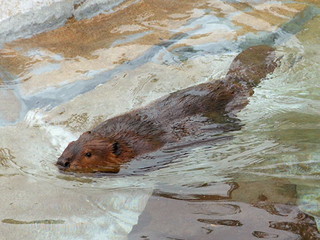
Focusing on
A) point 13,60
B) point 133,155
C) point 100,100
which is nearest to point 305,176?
point 133,155

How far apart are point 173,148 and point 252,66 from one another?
1701 millimetres

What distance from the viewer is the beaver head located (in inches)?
164

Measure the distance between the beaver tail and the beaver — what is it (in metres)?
0.14

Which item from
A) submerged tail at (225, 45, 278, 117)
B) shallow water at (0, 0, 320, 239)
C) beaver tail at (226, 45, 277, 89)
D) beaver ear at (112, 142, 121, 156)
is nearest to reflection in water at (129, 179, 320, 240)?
shallow water at (0, 0, 320, 239)

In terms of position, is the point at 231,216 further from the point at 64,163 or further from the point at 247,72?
the point at 247,72

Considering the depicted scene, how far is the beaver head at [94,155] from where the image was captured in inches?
164

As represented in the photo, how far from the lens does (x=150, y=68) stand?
613cm

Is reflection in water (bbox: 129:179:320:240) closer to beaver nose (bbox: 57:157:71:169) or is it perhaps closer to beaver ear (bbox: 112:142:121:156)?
beaver ear (bbox: 112:142:121:156)

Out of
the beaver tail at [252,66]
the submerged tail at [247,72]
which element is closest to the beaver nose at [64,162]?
the submerged tail at [247,72]

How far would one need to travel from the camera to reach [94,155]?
4227mm

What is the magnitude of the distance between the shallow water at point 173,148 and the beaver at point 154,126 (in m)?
0.12

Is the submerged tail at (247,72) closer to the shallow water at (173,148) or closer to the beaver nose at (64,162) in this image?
the shallow water at (173,148)

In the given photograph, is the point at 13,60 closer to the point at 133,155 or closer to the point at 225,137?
the point at 133,155

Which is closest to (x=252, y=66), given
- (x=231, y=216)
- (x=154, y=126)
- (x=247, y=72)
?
(x=247, y=72)
